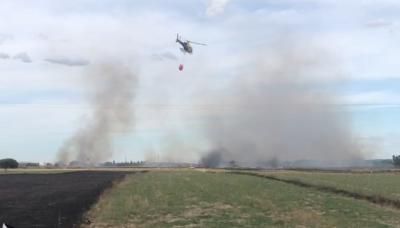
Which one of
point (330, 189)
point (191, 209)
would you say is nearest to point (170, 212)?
point (191, 209)

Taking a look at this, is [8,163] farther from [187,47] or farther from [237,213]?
[237,213]

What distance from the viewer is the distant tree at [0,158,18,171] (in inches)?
7170

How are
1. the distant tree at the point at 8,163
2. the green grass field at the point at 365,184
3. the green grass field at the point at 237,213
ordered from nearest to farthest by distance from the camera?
the green grass field at the point at 237,213 < the green grass field at the point at 365,184 < the distant tree at the point at 8,163

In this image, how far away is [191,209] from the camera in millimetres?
35562

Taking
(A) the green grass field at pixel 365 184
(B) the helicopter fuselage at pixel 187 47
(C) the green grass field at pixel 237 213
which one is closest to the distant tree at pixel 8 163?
(A) the green grass field at pixel 365 184

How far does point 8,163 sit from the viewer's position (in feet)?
605

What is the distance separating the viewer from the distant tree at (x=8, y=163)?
598 feet

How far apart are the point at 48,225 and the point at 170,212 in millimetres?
8427

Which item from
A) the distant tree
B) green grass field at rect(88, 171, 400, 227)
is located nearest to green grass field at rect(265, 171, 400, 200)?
green grass field at rect(88, 171, 400, 227)

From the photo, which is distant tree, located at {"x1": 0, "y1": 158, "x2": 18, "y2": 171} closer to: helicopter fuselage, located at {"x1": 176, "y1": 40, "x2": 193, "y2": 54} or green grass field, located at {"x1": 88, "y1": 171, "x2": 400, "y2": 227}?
helicopter fuselage, located at {"x1": 176, "y1": 40, "x2": 193, "y2": 54}

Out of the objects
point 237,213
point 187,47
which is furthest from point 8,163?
point 237,213

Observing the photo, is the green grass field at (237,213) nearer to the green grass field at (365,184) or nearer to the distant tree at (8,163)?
the green grass field at (365,184)

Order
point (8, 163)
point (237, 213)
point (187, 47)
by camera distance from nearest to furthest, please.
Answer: point (237, 213)
point (187, 47)
point (8, 163)

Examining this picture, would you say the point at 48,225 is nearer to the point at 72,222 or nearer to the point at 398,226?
the point at 72,222
